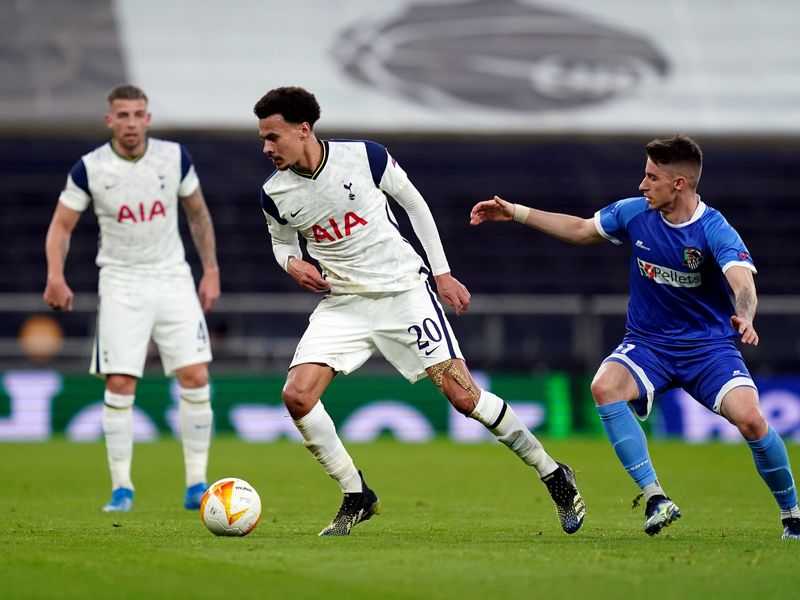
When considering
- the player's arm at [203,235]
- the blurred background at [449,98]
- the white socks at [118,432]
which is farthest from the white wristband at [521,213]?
the blurred background at [449,98]

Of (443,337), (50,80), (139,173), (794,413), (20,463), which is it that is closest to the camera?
(443,337)

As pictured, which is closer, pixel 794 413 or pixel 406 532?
pixel 406 532

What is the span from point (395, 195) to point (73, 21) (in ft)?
51.0

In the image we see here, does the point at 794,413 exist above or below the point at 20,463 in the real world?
below

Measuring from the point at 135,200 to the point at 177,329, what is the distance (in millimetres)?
890

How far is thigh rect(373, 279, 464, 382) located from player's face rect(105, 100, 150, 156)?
254cm

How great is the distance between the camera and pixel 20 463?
12.7 m

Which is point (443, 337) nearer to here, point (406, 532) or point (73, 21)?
point (406, 532)

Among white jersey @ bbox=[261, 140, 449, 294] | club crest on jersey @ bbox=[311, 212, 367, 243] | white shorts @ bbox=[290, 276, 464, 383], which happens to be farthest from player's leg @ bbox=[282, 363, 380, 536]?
club crest on jersey @ bbox=[311, 212, 367, 243]

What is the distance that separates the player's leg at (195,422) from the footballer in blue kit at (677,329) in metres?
2.84

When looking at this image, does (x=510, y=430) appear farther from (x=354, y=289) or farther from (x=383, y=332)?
(x=354, y=289)

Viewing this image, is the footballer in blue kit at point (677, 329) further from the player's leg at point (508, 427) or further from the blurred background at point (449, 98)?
the blurred background at point (449, 98)

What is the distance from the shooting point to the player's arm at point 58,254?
852 cm

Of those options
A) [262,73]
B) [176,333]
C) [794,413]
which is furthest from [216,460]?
[262,73]
